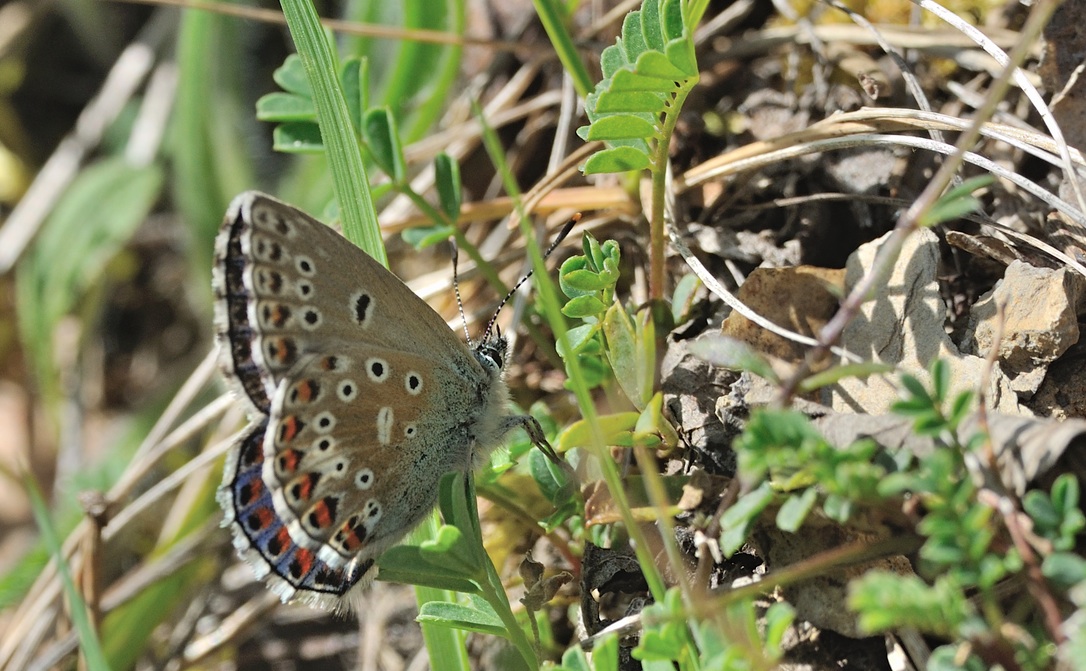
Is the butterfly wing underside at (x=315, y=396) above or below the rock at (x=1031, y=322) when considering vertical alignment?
above

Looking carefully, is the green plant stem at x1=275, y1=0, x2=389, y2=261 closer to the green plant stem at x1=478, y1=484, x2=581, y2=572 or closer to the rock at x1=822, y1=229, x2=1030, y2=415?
the green plant stem at x1=478, y1=484, x2=581, y2=572

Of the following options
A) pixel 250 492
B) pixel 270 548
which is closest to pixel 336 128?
pixel 250 492

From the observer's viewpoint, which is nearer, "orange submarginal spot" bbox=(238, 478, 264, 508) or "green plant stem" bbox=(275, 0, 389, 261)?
"orange submarginal spot" bbox=(238, 478, 264, 508)

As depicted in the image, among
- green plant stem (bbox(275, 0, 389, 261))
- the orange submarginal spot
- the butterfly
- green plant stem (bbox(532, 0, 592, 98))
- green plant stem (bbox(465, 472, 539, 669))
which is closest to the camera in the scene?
green plant stem (bbox(465, 472, 539, 669))

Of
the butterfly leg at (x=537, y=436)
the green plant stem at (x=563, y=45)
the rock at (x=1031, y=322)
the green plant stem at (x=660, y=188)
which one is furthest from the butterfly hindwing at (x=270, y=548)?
the rock at (x=1031, y=322)

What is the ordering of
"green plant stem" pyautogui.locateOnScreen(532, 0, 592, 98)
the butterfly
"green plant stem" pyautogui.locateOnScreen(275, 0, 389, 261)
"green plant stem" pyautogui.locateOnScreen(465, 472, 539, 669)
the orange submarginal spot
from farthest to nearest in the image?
"green plant stem" pyautogui.locateOnScreen(532, 0, 592, 98) → "green plant stem" pyautogui.locateOnScreen(275, 0, 389, 261) → the orange submarginal spot → the butterfly → "green plant stem" pyautogui.locateOnScreen(465, 472, 539, 669)

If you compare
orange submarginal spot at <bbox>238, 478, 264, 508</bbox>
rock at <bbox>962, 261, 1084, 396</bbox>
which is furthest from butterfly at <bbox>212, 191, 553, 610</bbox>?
rock at <bbox>962, 261, 1084, 396</bbox>

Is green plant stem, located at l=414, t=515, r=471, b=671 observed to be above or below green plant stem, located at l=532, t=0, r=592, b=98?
below

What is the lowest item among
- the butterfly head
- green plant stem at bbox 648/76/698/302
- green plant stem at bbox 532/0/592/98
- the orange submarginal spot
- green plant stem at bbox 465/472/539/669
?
green plant stem at bbox 465/472/539/669

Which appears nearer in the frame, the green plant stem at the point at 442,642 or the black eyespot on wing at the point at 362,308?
the green plant stem at the point at 442,642

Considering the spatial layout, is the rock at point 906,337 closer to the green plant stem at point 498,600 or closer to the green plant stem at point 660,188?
the green plant stem at point 660,188

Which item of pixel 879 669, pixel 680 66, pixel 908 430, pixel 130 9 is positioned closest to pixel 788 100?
pixel 680 66
